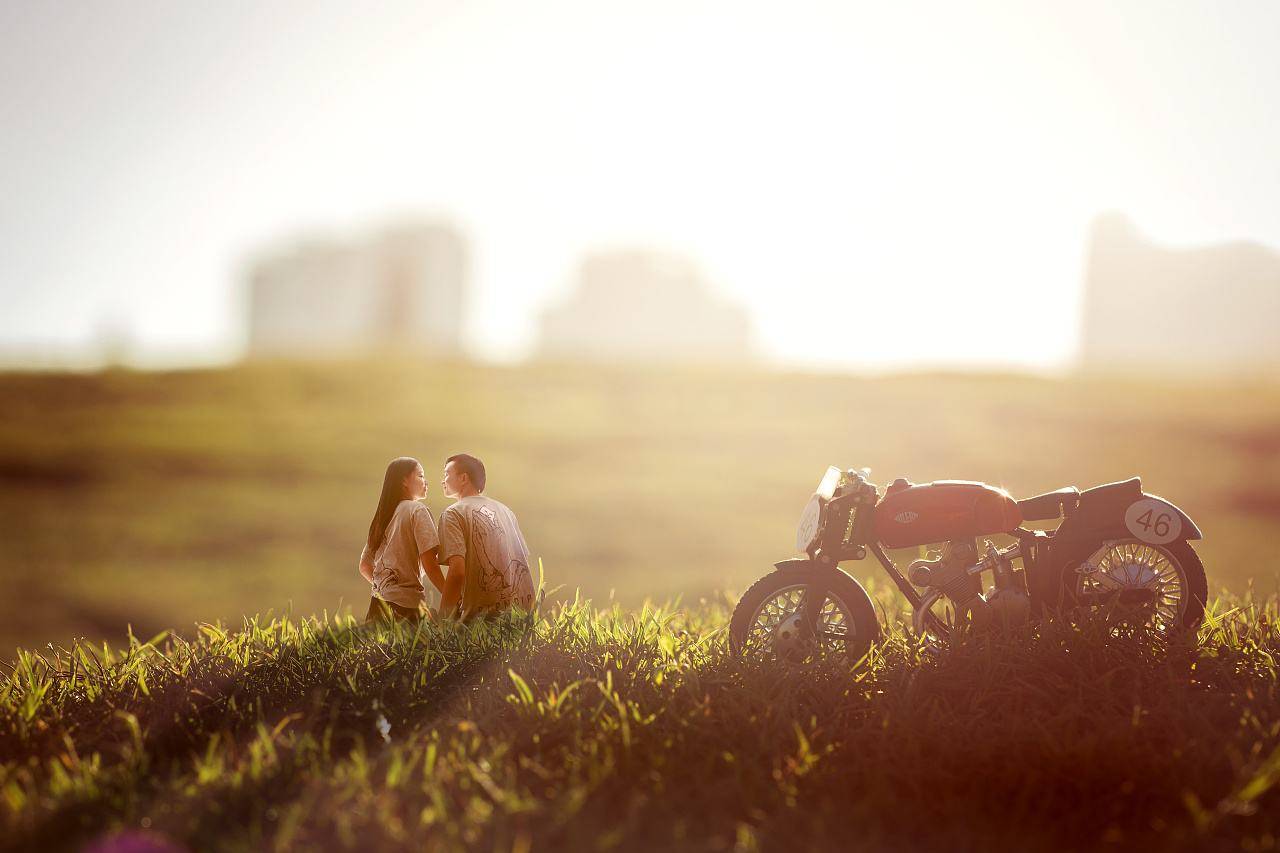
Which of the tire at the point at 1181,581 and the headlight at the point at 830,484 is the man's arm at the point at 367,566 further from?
the tire at the point at 1181,581

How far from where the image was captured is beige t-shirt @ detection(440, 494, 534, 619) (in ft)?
20.4

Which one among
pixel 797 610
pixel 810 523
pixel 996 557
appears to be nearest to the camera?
pixel 797 610

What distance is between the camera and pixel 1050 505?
242 inches

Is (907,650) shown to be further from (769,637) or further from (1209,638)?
(1209,638)

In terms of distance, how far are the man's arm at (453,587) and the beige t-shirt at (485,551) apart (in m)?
0.03

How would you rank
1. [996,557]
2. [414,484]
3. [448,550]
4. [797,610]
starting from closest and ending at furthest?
[797,610], [996,557], [448,550], [414,484]

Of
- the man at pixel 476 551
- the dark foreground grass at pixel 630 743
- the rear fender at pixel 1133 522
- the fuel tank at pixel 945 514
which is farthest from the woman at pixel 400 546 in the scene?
the rear fender at pixel 1133 522

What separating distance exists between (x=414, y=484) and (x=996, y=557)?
3.86 meters

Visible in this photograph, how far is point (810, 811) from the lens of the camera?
4316 mm

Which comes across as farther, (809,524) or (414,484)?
(414,484)

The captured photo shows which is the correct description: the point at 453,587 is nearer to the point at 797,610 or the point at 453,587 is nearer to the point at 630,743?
the point at 630,743

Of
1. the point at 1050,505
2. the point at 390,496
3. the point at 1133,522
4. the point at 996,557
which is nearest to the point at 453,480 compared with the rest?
the point at 390,496

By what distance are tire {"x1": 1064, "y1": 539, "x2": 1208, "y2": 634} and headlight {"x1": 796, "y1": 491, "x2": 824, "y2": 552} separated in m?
1.66

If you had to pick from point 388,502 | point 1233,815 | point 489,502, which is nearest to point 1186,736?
point 1233,815
